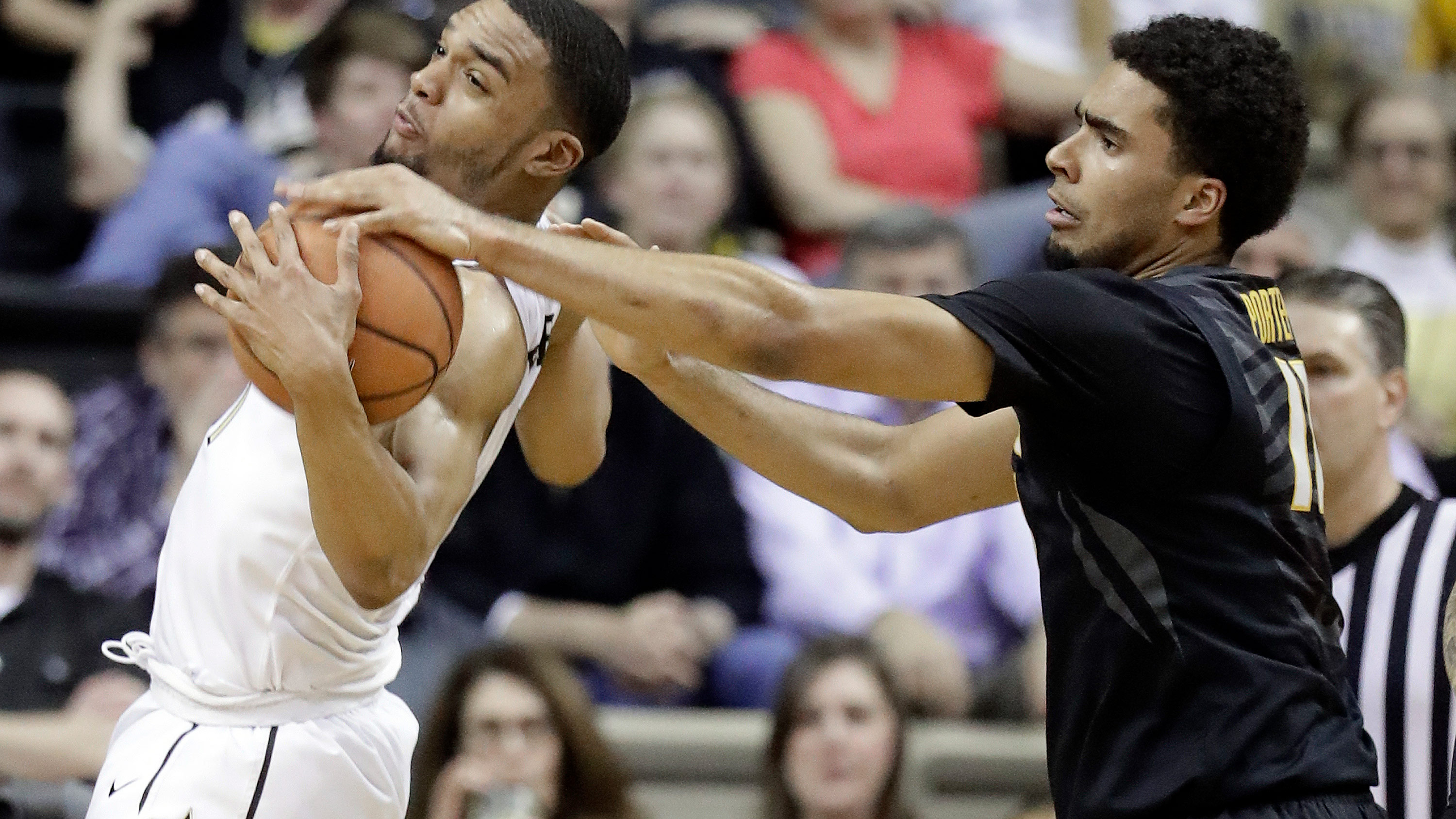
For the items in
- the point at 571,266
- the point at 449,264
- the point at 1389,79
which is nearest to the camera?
the point at 571,266

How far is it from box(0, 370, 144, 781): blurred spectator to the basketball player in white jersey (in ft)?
7.06

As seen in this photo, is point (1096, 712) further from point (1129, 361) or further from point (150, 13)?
point (150, 13)

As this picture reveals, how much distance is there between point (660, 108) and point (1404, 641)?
149 inches

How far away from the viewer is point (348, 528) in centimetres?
344

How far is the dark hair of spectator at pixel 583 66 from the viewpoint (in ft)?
12.5

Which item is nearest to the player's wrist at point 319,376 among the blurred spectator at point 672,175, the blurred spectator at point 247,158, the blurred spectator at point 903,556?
the blurred spectator at point 903,556

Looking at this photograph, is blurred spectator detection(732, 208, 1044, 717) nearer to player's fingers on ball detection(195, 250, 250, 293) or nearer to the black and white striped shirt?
the black and white striped shirt

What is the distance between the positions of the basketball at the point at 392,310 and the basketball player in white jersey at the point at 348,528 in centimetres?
11

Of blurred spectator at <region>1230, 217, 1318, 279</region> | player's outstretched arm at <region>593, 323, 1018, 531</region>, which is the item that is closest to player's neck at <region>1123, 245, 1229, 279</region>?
player's outstretched arm at <region>593, 323, 1018, 531</region>

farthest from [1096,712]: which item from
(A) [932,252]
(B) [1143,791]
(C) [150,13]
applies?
(C) [150,13]

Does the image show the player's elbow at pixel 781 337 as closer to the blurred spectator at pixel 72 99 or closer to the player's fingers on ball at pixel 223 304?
the player's fingers on ball at pixel 223 304

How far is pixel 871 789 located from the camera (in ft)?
19.6

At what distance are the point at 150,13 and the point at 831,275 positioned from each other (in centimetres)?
313

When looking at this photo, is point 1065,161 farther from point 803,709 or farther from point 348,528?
point 803,709
